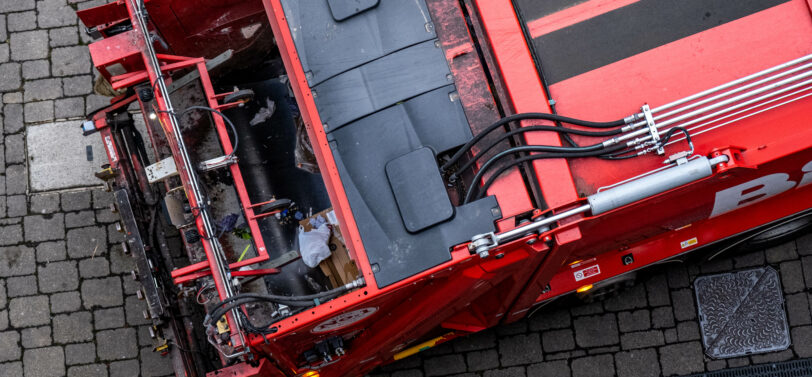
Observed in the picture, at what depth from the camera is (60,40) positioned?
6773 millimetres

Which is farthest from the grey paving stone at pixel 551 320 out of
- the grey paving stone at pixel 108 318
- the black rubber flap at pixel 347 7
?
the grey paving stone at pixel 108 318

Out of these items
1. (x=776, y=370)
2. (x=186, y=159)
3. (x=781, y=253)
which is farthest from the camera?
(x=781, y=253)

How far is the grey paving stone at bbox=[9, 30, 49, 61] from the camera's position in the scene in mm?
6766

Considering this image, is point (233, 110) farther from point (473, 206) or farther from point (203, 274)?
point (473, 206)

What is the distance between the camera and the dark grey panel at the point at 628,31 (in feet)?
13.1

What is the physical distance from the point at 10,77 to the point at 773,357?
282 inches

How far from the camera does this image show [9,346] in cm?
632

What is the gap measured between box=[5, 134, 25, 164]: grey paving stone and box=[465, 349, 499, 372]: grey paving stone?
173 inches

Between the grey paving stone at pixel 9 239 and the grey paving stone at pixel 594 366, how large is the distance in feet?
16.2

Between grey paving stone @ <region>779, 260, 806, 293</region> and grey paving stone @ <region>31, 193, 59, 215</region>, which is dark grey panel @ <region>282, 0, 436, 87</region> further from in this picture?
grey paving stone @ <region>779, 260, 806, 293</region>

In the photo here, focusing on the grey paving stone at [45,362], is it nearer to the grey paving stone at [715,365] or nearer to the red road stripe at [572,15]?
the red road stripe at [572,15]

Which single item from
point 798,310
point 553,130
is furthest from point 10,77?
point 798,310

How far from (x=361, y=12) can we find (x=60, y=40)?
13.1ft

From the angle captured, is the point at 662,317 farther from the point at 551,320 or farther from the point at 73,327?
the point at 73,327
